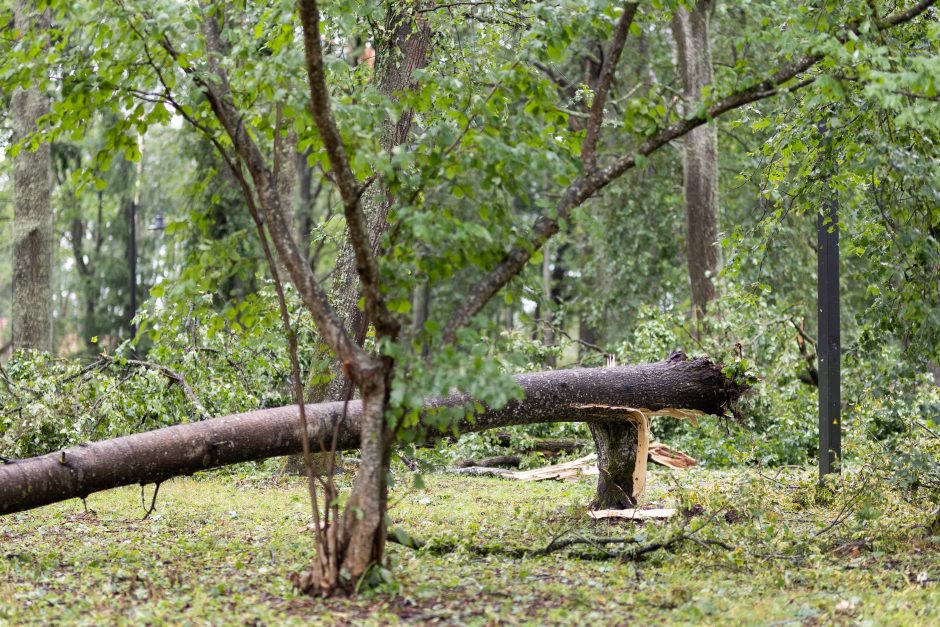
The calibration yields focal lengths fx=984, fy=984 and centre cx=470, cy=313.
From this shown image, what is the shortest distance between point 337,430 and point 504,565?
4.71 ft

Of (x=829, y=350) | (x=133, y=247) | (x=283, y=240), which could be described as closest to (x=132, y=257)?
(x=133, y=247)

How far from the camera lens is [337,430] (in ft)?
15.0

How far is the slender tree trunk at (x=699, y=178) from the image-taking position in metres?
14.3

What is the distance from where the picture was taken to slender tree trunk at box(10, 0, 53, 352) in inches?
507

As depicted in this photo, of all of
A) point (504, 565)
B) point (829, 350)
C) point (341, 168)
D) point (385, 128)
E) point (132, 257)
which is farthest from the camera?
point (132, 257)

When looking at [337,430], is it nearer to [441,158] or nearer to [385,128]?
[441,158]

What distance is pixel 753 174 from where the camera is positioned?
21.5 ft

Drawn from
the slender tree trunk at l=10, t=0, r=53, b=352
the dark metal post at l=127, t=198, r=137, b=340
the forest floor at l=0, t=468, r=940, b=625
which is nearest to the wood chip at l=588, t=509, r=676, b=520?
the forest floor at l=0, t=468, r=940, b=625

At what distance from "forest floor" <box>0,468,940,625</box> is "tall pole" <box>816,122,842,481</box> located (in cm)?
36

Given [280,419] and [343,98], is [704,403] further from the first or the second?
[343,98]

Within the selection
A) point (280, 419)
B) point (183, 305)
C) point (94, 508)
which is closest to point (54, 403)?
point (94, 508)

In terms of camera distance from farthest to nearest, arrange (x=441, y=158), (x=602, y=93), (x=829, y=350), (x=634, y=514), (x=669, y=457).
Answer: (x=669, y=457) → (x=829, y=350) → (x=634, y=514) → (x=602, y=93) → (x=441, y=158)

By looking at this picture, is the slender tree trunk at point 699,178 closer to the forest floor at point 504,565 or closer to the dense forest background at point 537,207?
the dense forest background at point 537,207

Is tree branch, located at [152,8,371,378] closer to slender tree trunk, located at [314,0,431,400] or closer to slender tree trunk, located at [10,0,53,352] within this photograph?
slender tree trunk, located at [314,0,431,400]
